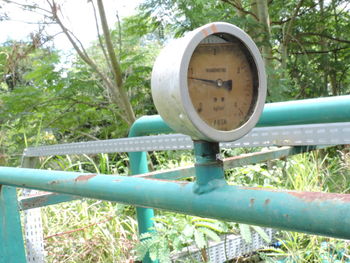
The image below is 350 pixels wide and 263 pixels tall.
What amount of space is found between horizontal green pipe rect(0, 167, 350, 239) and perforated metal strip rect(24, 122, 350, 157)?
626 millimetres

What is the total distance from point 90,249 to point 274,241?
1284 mm

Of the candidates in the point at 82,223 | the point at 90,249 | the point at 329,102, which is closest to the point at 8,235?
the point at 329,102

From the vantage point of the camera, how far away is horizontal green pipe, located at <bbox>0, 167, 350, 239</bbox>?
0.53 metres

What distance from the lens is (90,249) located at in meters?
2.99

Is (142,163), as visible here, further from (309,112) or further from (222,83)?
(222,83)

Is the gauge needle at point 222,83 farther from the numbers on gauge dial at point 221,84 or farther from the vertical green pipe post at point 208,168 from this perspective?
the vertical green pipe post at point 208,168

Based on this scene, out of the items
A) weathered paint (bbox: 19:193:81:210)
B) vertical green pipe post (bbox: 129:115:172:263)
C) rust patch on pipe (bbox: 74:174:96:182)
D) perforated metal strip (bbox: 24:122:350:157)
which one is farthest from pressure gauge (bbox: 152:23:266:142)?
vertical green pipe post (bbox: 129:115:172:263)

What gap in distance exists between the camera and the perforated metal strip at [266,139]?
1.25 meters

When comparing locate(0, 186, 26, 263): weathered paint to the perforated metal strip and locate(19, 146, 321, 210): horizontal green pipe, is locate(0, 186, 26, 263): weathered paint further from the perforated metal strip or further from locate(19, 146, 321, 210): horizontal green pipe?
the perforated metal strip

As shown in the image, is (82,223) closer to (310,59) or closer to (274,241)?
(274,241)

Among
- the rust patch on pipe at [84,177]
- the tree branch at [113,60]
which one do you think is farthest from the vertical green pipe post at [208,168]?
the tree branch at [113,60]

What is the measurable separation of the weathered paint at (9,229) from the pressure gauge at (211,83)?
0.93 m

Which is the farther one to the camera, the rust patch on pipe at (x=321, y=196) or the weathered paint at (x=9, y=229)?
the weathered paint at (x=9, y=229)

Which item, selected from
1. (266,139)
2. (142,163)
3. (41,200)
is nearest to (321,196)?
(266,139)
